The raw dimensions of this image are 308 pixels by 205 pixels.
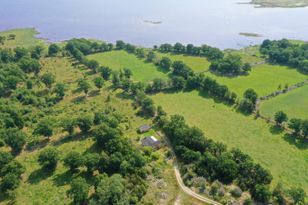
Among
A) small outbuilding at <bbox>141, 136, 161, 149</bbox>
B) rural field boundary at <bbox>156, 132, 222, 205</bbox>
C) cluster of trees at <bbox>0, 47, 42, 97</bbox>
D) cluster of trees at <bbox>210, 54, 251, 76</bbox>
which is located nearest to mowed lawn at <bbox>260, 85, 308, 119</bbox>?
cluster of trees at <bbox>210, 54, 251, 76</bbox>

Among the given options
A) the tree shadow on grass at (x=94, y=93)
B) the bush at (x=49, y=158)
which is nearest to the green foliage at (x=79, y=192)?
the bush at (x=49, y=158)

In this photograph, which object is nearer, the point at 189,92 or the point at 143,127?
the point at 143,127

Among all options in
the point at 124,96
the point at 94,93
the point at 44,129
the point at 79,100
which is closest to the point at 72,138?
the point at 44,129

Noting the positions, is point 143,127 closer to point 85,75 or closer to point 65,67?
point 85,75

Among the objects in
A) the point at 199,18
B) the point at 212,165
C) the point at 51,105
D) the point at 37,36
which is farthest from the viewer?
the point at 199,18

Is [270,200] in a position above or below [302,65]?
below

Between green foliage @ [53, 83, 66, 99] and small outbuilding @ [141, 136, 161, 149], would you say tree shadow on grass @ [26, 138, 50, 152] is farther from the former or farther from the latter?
small outbuilding @ [141, 136, 161, 149]

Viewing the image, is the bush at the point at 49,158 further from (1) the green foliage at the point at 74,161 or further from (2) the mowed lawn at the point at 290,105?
A: (2) the mowed lawn at the point at 290,105

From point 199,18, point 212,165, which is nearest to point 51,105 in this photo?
point 212,165
